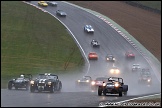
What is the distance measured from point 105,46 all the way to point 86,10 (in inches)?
1090

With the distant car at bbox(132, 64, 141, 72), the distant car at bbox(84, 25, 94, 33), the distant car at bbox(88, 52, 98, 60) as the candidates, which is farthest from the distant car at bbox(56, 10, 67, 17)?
the distant car at bbox(132, 64, 141, 72)

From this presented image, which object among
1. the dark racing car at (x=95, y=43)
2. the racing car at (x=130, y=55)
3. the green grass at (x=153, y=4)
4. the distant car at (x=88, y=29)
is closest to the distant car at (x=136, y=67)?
the racing car at (x=130, y=55)

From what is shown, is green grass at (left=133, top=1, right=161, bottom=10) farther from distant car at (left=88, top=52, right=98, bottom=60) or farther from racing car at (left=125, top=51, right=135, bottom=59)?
distant car at (left=88, top=52, right=98, bottom=60)

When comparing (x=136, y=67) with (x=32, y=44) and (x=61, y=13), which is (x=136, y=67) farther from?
(x=61, y=13)

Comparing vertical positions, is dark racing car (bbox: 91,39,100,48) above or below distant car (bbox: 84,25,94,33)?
below

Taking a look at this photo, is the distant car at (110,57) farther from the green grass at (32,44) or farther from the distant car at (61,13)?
the distant car at (61,13)

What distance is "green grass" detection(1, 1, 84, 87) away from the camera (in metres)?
69.8

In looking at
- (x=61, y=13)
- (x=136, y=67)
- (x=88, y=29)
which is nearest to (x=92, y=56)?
(x=136, y=67)

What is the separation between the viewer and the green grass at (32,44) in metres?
69.8

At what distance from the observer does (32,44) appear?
8275cm

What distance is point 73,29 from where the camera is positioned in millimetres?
101500

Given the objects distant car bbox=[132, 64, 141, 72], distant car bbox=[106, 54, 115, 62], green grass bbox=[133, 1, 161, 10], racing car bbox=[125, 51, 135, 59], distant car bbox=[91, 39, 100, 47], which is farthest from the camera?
green grass bbox=[133, 1, 161, 10]

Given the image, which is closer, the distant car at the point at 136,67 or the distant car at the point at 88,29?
the distant car at the point at 136,67

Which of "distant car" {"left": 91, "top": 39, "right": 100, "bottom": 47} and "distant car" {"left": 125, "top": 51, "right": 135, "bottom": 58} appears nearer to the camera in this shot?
"distant car" {"left": 125, "top": 51, "right": 135, "bottom": 58}
